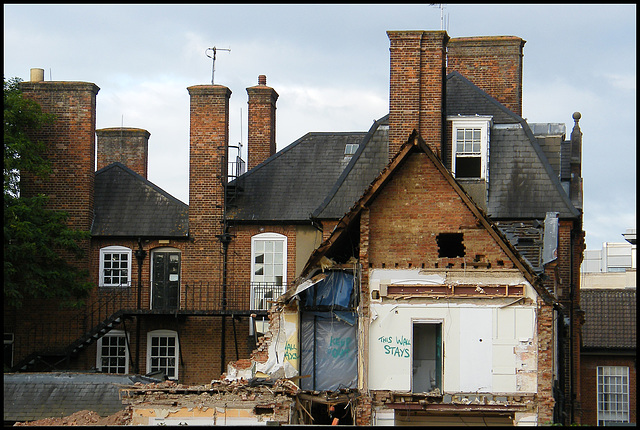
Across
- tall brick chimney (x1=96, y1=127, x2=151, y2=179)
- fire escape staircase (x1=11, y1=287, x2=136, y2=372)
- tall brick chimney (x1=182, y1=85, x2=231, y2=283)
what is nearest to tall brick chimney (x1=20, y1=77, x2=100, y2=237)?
fire escape staircase (x1=11, y1=287, x2=136, y2=372)

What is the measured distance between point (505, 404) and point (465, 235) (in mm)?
3815

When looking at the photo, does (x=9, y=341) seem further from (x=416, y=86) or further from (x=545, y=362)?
(x=545, y=362)

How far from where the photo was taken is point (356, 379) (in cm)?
2312

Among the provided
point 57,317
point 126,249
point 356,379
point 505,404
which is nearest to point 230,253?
point 126,249

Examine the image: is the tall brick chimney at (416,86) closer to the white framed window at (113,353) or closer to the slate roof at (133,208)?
the slate roof at (133,208)

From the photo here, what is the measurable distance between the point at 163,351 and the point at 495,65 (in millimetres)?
14309

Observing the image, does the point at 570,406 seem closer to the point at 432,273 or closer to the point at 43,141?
the point at 432,273

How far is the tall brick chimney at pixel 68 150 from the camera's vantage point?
32062mm


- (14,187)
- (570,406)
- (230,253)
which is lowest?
(570,406)

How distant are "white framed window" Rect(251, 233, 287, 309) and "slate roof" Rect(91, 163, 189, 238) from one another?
7.92 ft

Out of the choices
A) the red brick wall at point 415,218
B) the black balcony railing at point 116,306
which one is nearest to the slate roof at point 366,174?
the black balcony railing at point 116,306

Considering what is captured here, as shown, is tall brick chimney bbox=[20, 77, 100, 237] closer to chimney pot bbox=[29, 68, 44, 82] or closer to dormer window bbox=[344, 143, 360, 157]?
chimney pot bbox=[29, 68, 44, 82]

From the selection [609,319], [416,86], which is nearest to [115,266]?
[416,86]

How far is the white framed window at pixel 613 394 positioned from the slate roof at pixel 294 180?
1179 cm
